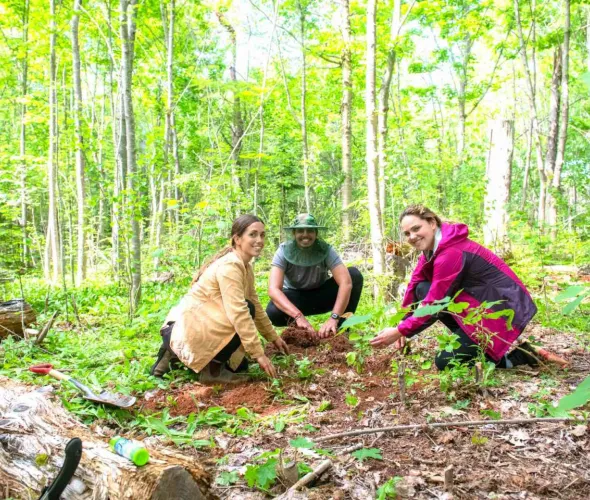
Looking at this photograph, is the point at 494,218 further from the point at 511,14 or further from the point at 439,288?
the point at 439,288

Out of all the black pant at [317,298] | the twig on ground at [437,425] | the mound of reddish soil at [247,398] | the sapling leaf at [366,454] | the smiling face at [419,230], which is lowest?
the mound of reddish soil at [247,398]

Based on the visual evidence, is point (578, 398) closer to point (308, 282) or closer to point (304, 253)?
point (304, 253)

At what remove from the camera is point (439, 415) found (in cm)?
265

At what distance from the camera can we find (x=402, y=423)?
2584 mm

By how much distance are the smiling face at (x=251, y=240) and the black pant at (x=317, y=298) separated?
1.39m

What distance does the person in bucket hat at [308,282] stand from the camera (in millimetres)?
4492

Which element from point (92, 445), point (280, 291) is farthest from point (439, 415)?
point (280, 291)

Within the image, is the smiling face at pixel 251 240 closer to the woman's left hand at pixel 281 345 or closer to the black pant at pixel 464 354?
the woman's left hand at pixel 281 345

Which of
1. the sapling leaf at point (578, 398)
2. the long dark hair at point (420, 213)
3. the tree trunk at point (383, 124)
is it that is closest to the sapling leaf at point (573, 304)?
the sapling leaf at point (578, 398)

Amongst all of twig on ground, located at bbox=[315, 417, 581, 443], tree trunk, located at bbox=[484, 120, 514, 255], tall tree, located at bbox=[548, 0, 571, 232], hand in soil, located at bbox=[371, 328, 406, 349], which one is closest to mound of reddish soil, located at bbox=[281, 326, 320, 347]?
hand in soil, located at bbox=[371, 328, 406, 349]

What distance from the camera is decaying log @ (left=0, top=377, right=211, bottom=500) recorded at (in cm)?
173

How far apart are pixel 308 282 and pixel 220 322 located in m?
1.60

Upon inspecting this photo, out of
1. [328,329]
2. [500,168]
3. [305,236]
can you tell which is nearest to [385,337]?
[328,329]

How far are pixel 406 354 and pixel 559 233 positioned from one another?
4094 mm
